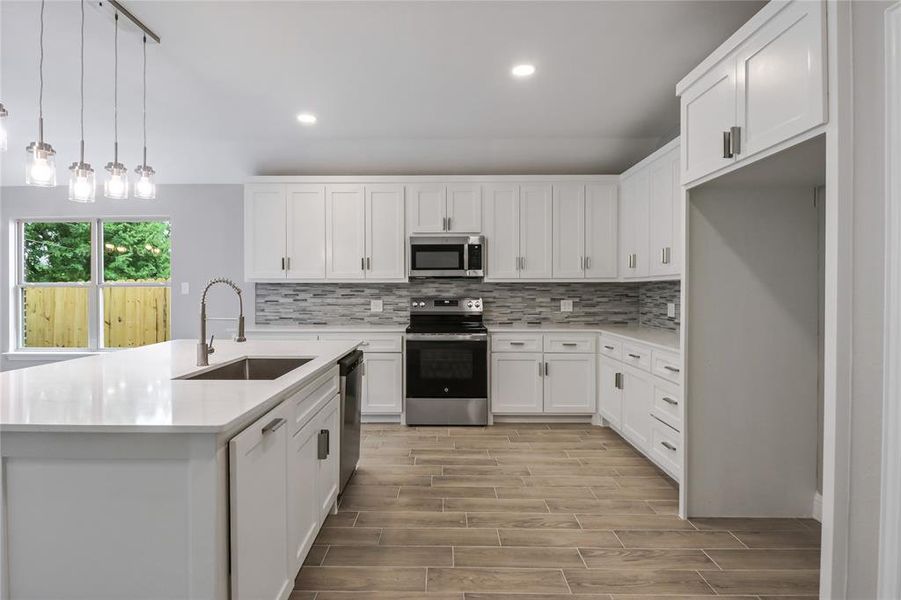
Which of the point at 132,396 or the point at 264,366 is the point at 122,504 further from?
the point at 264,366

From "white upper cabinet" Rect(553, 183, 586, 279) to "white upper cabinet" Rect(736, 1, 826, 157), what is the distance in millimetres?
2470

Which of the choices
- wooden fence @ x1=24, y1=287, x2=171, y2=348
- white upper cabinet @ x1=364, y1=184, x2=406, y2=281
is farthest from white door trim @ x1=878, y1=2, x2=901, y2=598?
wooden fence @ x1=24, y1=287, x2=171, y2=348

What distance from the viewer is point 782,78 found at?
1.73 meters

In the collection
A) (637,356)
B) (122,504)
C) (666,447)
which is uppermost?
(637,356)

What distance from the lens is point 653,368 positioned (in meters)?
3.18

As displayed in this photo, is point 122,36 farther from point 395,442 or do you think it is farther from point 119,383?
point 395,442

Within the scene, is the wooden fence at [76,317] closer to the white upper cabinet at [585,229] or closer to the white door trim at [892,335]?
the white upper cabinet at [585,229]

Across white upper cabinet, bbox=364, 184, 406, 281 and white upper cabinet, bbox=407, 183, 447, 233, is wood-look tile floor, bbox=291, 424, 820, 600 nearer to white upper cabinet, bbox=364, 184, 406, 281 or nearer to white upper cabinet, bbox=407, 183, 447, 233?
white upper cabinet, bbox=364, 184, 406, 281

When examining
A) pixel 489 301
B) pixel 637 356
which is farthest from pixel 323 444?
pixel 489 301

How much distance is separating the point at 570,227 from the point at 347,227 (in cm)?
217

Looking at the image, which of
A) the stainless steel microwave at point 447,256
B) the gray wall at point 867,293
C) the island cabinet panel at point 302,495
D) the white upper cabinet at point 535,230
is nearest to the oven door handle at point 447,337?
the stainless steel microwave at point 447,256

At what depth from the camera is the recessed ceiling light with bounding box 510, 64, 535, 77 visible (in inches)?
115

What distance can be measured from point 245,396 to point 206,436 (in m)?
0.29

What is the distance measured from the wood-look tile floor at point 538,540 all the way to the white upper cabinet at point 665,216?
1487 millimetres
